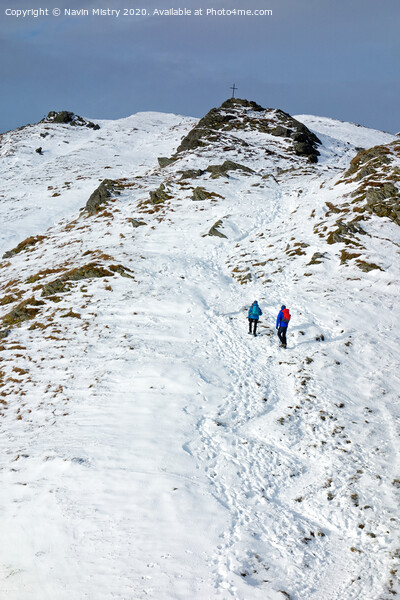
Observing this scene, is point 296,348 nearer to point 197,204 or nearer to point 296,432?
point 296,432

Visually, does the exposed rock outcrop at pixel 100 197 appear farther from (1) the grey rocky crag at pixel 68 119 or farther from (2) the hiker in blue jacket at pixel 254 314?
(1) the grey rocky crag at pixel 68 119

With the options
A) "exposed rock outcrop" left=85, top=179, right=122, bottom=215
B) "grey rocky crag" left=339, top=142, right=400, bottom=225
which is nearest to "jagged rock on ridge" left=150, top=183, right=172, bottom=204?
"exposed rock outcrop" left=85, top=179, right=122, bottom=215

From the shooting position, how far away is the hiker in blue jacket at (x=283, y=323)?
16500 millimetres

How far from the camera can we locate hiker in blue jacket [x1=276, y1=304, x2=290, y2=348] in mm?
16500

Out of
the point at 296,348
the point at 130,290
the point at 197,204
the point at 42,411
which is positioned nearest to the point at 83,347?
the point at 42,411

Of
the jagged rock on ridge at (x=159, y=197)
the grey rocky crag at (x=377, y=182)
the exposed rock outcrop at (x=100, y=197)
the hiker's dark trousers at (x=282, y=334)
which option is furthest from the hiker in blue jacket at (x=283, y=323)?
the exposed rock outcrop at (x=100, y=197)

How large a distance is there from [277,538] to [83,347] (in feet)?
34.7

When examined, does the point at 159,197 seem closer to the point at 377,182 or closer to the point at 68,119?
the point at 377,182

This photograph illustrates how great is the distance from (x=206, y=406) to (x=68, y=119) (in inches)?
4102

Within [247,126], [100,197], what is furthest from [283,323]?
[247,126]

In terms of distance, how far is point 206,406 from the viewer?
43.2 feet

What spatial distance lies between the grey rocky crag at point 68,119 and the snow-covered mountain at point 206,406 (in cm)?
7411

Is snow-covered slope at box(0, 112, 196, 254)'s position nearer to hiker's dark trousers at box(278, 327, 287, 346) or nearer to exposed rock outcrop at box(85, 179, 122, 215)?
exposed rock outcrop at box(85, 179, 122, 215)

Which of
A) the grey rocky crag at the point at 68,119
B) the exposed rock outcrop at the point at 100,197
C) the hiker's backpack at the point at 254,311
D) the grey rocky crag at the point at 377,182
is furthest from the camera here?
the grey rocky crag at the point at 68,119
